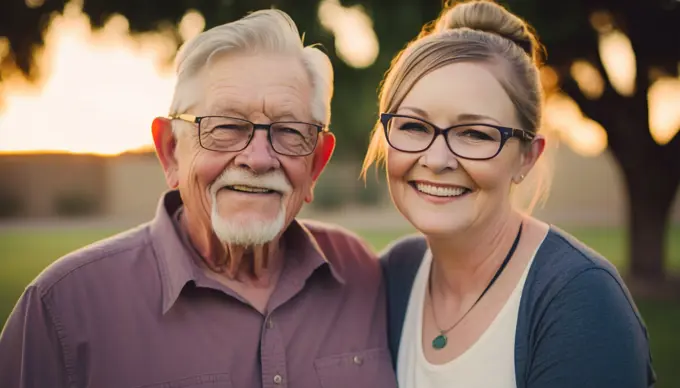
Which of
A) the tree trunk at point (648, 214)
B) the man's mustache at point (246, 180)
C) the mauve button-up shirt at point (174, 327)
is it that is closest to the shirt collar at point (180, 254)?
the mauve button-up shirt at point (174, 327)

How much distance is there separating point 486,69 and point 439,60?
18 cm

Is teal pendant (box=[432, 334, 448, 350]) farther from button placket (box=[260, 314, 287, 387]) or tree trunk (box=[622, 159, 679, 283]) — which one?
tree trunk (box=[622, 159, 679, 283])

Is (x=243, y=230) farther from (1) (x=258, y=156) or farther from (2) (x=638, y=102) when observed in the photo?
(2) (x=638, y=102)

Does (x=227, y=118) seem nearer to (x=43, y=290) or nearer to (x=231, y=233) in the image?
(x=231, y=233)

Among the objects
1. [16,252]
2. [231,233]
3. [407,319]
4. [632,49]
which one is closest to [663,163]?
[632,49]

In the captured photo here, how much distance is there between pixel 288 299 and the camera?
2.61 metres

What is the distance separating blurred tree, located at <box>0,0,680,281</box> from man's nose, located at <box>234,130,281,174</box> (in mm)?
4616

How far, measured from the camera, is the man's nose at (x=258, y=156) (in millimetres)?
2463

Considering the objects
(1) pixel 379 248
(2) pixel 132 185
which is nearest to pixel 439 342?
(1) pixel 379 248

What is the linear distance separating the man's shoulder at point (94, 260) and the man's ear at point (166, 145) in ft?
0.88

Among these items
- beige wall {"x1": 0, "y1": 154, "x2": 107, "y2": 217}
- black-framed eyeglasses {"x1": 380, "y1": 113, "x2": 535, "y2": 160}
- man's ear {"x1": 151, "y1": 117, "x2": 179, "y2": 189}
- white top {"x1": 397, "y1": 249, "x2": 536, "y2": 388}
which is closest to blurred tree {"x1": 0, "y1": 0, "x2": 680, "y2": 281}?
man's ear {"x1": 151, "y1": 117, "x2": 179, "y2": 189}

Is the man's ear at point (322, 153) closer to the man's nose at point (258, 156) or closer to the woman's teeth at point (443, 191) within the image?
the man's nose at point (258, 156)

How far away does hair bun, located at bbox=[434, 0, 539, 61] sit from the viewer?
2654 mm

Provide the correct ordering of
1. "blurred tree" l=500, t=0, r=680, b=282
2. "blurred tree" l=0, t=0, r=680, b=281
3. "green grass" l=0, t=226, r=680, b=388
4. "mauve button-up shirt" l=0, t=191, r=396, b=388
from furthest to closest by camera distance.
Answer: "blurred tree" l=500, t=0, r=680, b=282 < "blurred tree" l=0, t=0, r=680, b=281 < "green grass" l=0, t=226, r=680, b=388 < "mauve button-up shirt" l=0, t=191, r=396, b=388
